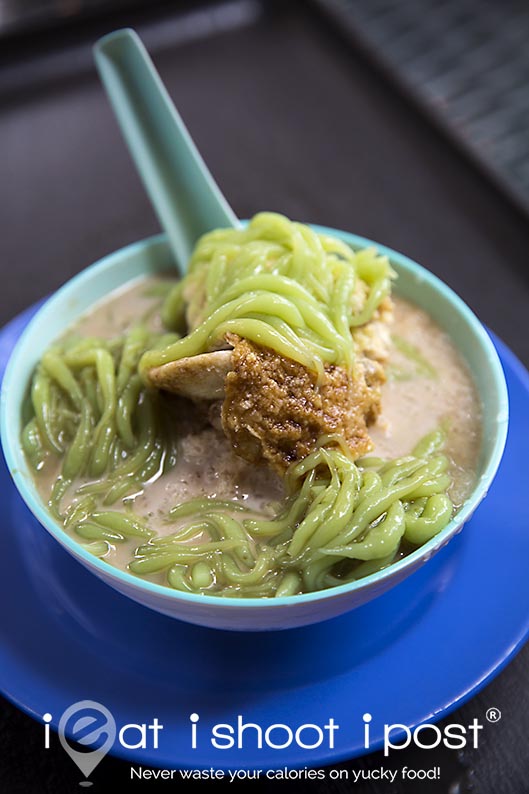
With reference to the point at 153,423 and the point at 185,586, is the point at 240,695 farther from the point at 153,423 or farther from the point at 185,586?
the point at 153,423

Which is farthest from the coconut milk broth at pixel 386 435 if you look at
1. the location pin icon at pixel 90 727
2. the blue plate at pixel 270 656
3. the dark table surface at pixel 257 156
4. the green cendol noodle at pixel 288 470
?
the dark table surface at pixel 257 156

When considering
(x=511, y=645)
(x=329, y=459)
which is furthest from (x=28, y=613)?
(x=511, y=645)

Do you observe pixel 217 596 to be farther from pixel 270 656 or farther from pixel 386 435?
pixel 386 435

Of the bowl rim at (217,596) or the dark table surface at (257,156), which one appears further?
the dark table surface at (257,156)

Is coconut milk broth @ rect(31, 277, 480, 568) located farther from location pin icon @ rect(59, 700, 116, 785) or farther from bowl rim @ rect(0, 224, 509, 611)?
location pin icon @ rect(59, 700, 116, 785)

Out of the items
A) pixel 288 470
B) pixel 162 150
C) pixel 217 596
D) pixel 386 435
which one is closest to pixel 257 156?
pixel 162 150

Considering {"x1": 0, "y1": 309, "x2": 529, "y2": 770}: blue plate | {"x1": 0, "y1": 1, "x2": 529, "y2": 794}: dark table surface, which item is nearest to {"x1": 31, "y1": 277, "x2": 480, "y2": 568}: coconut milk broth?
{"x1": 0, "y1": 309, "x2": 529, "y2": 770}: blue plate

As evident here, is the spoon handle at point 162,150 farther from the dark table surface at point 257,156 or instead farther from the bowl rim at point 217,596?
the dark table surface at point 257,156
